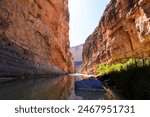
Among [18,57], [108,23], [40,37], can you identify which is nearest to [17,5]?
[18,57]

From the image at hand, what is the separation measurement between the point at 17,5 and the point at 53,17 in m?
11.5

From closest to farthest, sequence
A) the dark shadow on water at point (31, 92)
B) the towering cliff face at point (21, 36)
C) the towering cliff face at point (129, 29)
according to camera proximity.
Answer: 1. the dark shadow on water at point (31, 92)
2. the towering cliff face at point (21, 36)
3. the towering cliff face at point (129, 29)

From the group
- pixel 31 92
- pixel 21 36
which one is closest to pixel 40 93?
pixel 31 92

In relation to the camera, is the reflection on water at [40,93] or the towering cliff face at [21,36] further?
the towering cliff face at [21,36]

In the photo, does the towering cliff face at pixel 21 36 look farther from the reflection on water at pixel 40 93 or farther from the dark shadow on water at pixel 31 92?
the reflection on water at pixel 40 93

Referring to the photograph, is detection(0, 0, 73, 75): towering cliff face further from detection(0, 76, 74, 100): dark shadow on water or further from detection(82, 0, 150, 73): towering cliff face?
detection(82, 0, 150, 73): towering cliff face

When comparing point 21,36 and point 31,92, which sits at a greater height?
point 21,36

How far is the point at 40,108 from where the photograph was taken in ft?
10.5

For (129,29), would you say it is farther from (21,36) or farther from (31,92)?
(31,92)

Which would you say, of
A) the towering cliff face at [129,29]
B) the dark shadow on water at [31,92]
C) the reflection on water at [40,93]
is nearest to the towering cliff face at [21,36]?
the dark shadow on water at [31,92]

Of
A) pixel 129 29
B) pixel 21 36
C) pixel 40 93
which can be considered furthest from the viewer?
pixel 129 29

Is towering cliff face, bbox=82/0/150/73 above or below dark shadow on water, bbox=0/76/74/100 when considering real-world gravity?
above

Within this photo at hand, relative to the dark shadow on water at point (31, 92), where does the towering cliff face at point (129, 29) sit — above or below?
above

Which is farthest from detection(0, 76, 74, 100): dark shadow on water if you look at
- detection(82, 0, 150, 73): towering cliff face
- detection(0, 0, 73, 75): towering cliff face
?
detection(82, 0, 150, 73): towering cliff face
